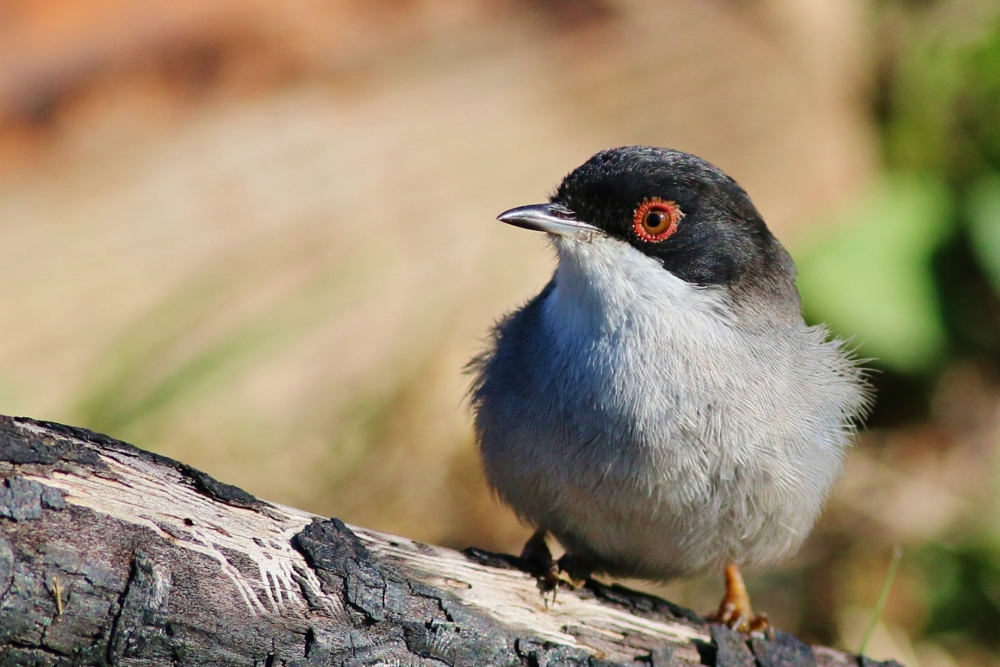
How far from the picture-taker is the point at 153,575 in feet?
7.91

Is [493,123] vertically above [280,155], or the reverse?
[493,123]

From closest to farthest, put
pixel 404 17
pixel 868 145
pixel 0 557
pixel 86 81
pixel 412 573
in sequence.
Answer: pixel 0 557 < pixel 412 573 < pixel 86 81 < pixel 404 17 < pixel 868 145

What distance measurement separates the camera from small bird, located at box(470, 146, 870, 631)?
3.30 meters

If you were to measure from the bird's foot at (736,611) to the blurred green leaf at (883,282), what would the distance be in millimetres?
3012

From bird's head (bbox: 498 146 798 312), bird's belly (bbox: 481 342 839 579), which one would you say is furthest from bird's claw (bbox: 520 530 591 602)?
bird's head (bbox: 498 146 798 312)

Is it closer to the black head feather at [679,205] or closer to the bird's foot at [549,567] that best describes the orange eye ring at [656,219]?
the black head feather at [679,205]

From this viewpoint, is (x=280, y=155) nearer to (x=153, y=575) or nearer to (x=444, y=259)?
(x=444, y=259)

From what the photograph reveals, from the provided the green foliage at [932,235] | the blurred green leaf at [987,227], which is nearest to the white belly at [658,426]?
the green foliage at [932,235]

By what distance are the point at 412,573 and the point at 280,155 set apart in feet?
12.0

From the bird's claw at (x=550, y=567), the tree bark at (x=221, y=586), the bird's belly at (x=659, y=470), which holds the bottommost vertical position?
the tree bark at (x=221, y=586)

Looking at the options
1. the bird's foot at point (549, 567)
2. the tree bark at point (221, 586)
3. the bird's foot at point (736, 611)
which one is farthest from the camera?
the bird's foot at point (736, 611)

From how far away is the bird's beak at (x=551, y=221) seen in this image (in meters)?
3.38

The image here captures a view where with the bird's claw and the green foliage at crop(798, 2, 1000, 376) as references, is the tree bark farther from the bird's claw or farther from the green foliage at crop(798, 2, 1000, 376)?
the green foliage at crop(798, 2, 1000, 376)

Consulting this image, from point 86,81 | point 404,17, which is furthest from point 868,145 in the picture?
point 86,81
